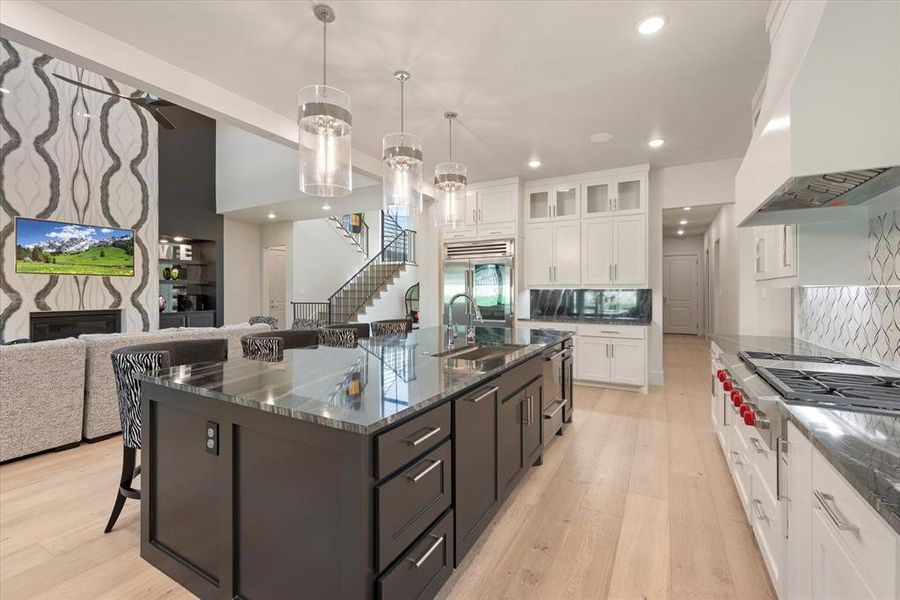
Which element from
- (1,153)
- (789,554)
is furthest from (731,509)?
(1,153)

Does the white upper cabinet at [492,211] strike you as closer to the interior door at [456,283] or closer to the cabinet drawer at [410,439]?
the interior door at [456,283]

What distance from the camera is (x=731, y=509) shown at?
2.18 m

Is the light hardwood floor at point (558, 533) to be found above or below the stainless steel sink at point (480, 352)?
below

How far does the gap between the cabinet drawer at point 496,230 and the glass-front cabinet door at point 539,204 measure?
369 mm

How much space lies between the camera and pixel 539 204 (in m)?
5.64

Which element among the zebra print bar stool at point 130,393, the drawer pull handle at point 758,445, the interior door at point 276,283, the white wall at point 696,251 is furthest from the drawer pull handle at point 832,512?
the interior door at point 276,283

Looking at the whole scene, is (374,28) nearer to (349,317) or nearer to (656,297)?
(656,297)

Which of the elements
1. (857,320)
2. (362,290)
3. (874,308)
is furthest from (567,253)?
(362,290)

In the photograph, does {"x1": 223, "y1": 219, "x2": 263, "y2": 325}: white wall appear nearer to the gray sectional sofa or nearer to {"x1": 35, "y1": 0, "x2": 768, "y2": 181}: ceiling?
the gray sectional sofa

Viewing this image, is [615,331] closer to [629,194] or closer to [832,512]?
[629,194]

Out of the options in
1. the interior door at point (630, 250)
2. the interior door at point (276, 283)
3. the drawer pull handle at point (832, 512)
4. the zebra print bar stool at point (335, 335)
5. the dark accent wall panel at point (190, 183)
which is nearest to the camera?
the drawer pull handle at point (832, 512)

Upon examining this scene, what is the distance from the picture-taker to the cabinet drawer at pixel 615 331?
4.72m

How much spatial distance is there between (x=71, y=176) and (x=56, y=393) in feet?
16.2

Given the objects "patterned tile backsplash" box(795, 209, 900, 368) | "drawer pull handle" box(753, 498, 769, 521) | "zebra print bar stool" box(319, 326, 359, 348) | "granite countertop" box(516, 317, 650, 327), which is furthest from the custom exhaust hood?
"granite countertop" box(516, 317, 650, 327)
